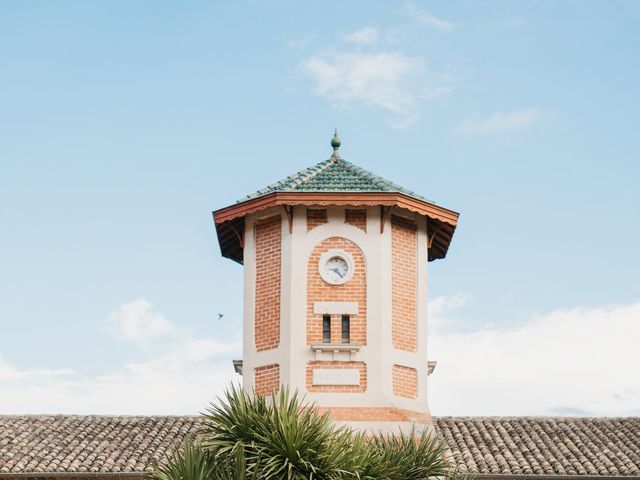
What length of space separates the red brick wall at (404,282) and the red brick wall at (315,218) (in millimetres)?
1300

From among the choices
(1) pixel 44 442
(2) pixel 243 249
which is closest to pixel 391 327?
(2) pixel 243 249

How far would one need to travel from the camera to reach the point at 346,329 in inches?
993

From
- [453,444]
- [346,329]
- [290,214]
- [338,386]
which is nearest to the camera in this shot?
[338,386]

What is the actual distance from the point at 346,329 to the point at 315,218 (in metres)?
2.15

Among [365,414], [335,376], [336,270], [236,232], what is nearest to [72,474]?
[236,232]

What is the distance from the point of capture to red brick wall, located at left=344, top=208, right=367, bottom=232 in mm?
25703

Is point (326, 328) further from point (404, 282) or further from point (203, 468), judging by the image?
point (203, 468)

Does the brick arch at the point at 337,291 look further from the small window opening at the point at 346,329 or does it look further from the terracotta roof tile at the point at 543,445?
the terracotta roof tile at the point at 543,445

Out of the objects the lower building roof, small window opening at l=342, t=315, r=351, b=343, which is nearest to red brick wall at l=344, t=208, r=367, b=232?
small window opening at l=342, t=315, r=351, b=343

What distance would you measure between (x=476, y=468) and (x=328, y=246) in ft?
16.8

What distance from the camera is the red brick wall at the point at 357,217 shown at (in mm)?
25703

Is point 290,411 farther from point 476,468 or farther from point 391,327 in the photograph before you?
point 476,468

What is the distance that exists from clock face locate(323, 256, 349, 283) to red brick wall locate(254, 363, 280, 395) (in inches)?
73.8

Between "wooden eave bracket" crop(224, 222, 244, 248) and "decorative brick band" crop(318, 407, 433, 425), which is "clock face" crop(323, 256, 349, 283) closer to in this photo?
"wooden eave bracket" crop(224, 222, 244, 248)
